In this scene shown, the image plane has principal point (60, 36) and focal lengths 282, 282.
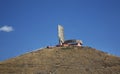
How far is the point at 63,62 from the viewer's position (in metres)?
59.7

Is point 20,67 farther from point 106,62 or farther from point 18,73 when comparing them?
point 106,62

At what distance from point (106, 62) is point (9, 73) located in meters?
20.6

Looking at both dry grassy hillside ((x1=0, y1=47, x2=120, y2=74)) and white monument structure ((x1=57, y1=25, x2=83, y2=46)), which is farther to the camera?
white monument structure ((x1=57, y1=25, x2=83, y2=46))

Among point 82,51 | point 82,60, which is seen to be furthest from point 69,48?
point 82,60

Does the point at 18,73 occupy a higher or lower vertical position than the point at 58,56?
lower

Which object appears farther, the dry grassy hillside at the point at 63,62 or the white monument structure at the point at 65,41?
the white monument structure at the point at 65,41

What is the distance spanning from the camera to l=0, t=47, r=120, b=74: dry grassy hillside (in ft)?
181

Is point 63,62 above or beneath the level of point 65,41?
Result: beneath

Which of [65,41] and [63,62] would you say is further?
[65,41]

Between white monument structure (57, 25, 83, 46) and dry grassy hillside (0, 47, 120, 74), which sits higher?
white monument structure (57, 25, 83, 46)

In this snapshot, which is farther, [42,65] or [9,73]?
[42,65]

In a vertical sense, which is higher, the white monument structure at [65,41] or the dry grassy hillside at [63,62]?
the white monument structure at [65,41]

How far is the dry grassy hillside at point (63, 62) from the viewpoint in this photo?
55.1m

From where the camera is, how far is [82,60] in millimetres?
60719
